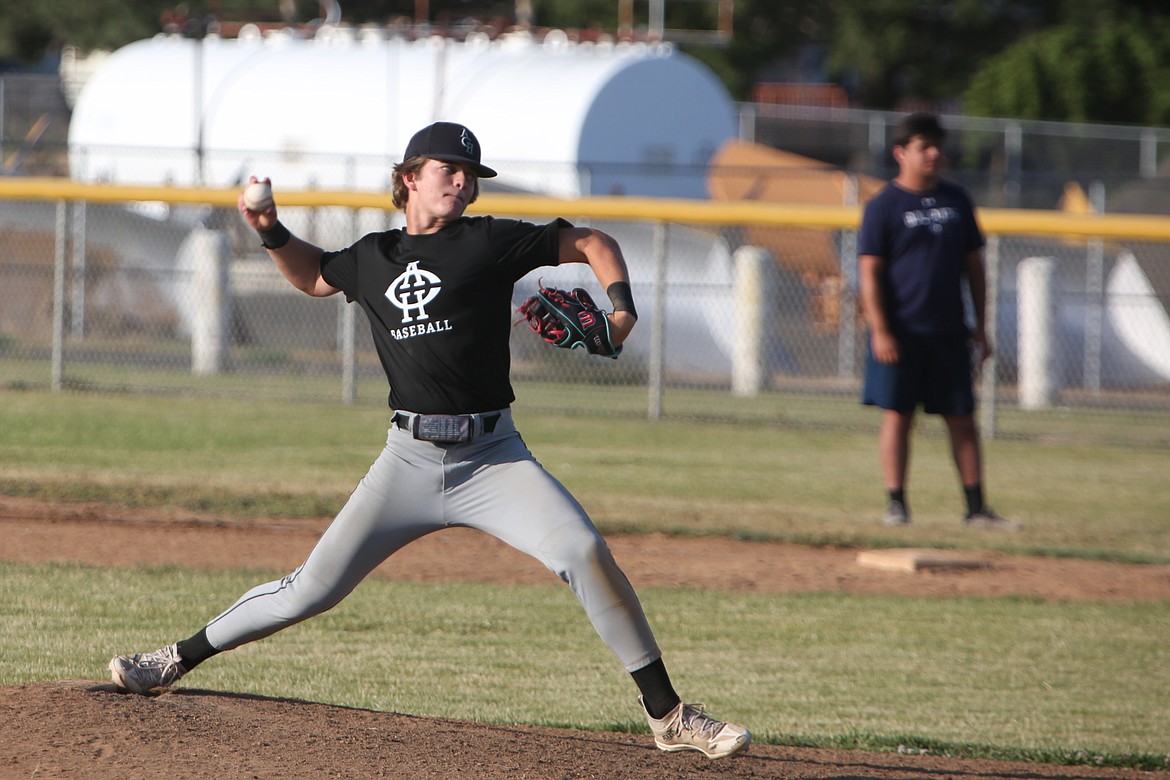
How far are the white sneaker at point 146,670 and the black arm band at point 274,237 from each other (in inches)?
50.4

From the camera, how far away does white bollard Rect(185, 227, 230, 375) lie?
15734mm

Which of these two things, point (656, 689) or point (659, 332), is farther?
point (659, 332)

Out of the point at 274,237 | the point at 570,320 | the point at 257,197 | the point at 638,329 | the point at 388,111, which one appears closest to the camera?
the point at 570,320

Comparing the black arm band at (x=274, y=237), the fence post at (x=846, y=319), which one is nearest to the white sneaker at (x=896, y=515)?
the black arm band at (x=274, y=237)

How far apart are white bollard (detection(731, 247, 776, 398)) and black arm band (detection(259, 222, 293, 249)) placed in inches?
432

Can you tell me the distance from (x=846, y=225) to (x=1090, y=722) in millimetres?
8200

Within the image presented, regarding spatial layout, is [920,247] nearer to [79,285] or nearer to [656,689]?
[656,689]

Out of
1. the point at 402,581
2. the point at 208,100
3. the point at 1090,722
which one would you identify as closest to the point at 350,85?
the point at 208,100

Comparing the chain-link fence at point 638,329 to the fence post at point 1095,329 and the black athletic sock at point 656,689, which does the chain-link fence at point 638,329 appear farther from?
the black athletic sock at point 656,689

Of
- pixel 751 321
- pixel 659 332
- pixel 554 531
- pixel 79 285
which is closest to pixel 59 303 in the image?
pixel 79 285

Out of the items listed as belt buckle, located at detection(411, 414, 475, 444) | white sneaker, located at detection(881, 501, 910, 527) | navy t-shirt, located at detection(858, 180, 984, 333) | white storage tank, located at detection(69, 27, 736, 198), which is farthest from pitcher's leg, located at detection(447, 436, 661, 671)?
white storage tank, located at detection(69, 27, 736, 198)

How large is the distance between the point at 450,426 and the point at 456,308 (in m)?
0.34

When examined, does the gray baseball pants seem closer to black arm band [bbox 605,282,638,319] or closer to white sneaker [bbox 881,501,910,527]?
black arm band [bbox 605,282,638,319]

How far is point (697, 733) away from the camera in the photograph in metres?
4.29
